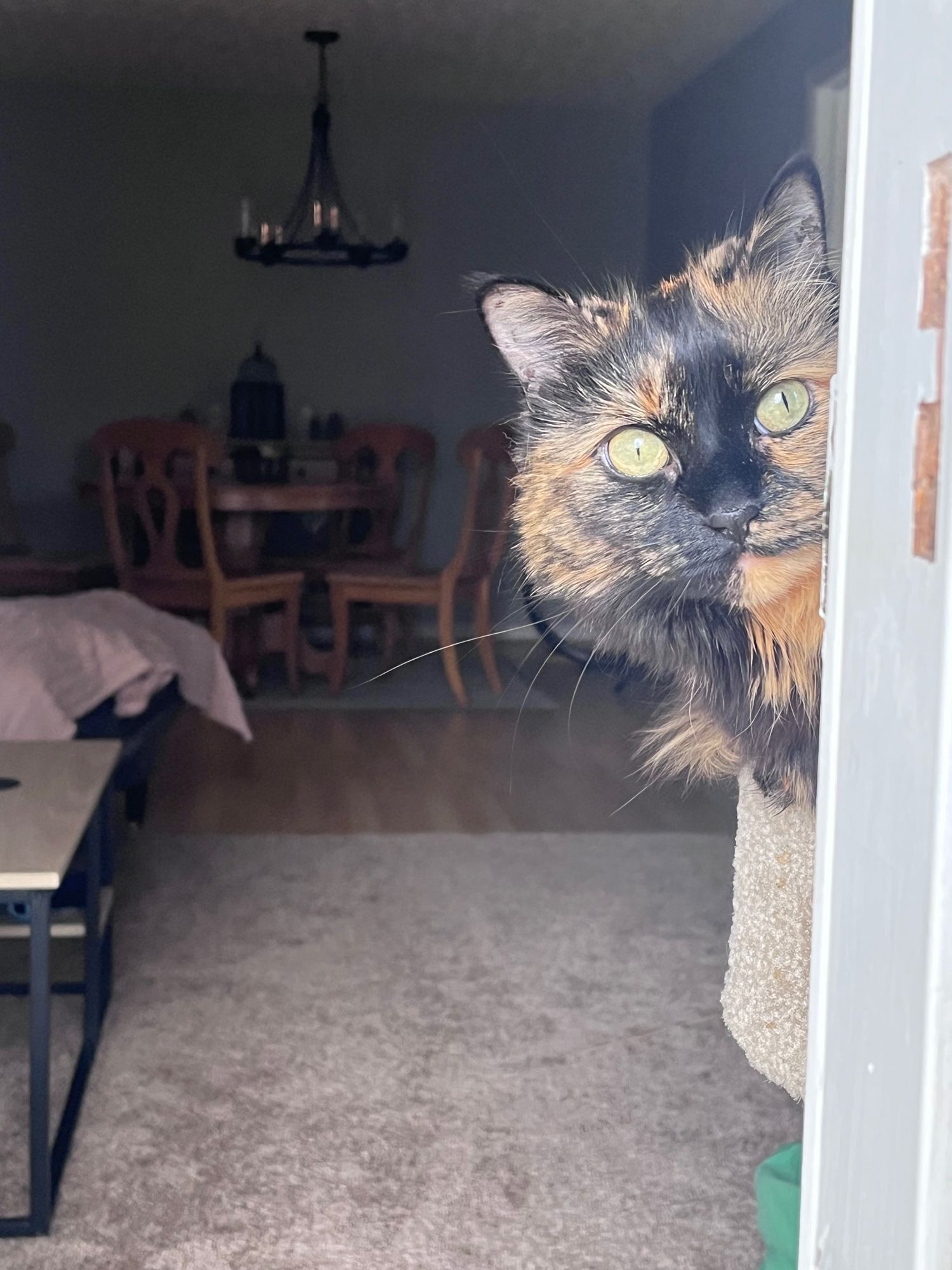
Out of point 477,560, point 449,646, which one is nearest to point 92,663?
point 449,646

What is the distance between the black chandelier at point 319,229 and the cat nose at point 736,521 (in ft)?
13.9

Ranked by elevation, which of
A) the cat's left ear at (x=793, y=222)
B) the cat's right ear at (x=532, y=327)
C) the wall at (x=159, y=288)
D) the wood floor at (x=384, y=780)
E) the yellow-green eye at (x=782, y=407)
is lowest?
the wood floor at (x=384, y=780)

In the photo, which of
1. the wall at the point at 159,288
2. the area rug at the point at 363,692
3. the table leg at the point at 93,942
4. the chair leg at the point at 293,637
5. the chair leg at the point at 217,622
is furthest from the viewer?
the wall at the point at 159,288

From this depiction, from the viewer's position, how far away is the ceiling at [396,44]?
1203mm

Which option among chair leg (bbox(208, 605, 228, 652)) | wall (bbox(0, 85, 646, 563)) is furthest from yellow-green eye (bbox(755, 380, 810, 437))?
wall (bbox(0, 85, 646, 563))

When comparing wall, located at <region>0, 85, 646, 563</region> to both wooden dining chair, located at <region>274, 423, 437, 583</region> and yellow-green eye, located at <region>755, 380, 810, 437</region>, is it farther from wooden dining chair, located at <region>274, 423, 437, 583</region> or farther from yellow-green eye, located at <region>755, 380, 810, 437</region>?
yellow-green eye, located at <region>755, 380, 810, 437</region>

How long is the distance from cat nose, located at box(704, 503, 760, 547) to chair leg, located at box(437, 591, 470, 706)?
946mm

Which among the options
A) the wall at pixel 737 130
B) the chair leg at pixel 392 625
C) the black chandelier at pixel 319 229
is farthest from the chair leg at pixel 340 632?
the wall at pixel 737 130

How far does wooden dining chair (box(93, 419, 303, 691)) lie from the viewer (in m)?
4.12

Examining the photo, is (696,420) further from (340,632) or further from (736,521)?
(340,632)

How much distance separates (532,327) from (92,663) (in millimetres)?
1925

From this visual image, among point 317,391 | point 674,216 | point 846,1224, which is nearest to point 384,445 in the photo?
point 317,391

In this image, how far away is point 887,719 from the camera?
1.63 feet

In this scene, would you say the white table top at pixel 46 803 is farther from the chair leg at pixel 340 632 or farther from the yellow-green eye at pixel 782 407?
the chair leg at pixel 340 632
